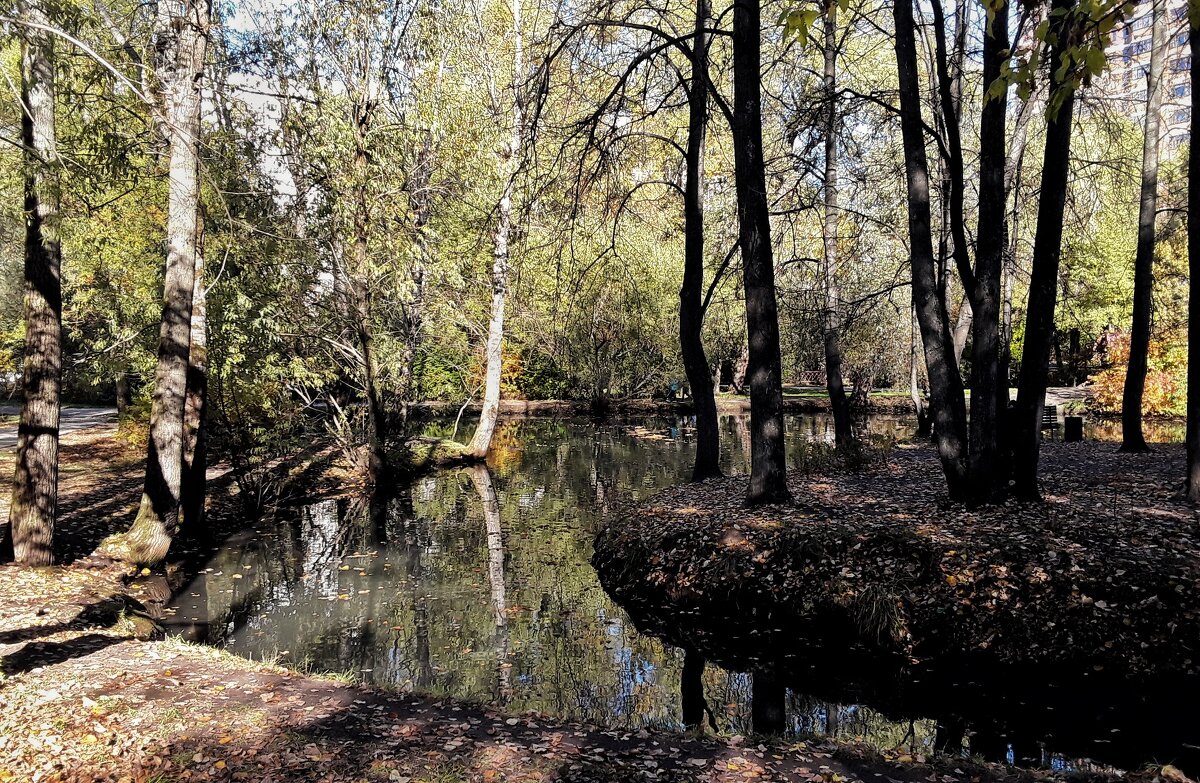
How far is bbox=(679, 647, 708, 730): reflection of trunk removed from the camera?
5.92 m

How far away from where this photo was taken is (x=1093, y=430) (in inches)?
844

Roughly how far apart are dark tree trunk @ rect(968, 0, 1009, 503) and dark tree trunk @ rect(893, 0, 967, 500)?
0.31 metres

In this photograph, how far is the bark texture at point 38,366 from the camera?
7543 millimetres

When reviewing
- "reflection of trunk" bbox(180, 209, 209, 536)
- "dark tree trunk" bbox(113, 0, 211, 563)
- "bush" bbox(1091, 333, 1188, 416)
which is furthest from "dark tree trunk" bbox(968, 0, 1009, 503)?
"bush" bbox(1091, 333, 1188, 416)

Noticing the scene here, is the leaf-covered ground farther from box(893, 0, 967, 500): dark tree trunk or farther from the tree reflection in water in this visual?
the tree reflection in water

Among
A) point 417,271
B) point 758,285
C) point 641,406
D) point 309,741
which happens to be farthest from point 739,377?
point 309,741

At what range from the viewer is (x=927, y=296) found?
9.51 m

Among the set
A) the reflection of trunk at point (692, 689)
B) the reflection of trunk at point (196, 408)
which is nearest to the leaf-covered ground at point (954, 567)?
the reflection of trunk at point (692, 689)

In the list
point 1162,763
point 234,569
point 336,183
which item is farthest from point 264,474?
point 1162,763

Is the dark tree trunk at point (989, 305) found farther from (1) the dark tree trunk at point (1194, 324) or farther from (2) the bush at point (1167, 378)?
(2) the bush at point (1167, 378)

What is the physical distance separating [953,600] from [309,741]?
590cm

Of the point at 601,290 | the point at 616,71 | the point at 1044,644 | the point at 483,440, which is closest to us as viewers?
the point at 1044,644

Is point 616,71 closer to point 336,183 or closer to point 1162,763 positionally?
point 336,183

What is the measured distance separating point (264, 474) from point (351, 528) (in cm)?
241
